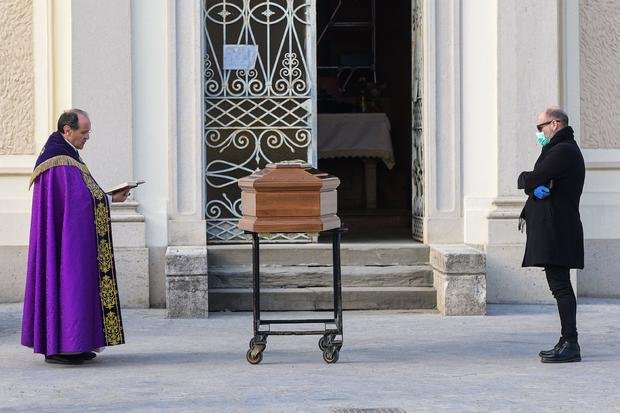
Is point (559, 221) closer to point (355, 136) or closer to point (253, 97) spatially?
point (253, 97)

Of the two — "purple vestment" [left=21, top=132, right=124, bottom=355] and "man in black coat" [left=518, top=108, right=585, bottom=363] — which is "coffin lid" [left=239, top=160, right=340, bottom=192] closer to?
"purple vestment" [left=21, top=132, right=124, bottom=355]

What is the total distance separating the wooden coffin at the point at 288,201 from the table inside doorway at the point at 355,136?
7054 mm

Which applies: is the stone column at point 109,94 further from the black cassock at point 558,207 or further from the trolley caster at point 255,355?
the black cassock at point 558,207

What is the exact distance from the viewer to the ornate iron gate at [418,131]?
13.5 meters

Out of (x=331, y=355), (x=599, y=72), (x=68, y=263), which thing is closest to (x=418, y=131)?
(x=599, y=72)

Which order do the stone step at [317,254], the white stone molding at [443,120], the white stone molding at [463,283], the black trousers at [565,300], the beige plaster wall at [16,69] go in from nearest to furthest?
the black trousers at [565,300]
the white stone molding at [463,283]
the stone step at [317,254]
the white stone molding at [443,120]
the beige plaster wall at [16,69]

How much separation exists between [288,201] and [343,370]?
123 cm

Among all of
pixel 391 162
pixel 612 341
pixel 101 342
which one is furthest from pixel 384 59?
pixel 101 342

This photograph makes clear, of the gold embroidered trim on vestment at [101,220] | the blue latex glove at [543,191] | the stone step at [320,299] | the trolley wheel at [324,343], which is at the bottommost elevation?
the trolley wheel at [324,343]

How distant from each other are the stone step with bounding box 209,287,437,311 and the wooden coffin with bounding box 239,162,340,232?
290 cm

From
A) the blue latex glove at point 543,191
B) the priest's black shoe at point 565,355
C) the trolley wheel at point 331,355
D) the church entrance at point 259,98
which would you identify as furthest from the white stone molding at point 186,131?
the priest's black shoe at point 565,355

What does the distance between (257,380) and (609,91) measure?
20.0 feet

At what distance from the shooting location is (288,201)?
377 inches

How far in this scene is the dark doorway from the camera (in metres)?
16.8
